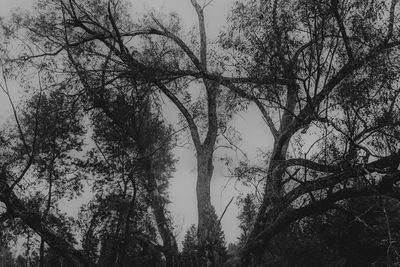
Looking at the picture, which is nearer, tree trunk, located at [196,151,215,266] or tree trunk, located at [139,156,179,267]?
tree trunk, located at [196,151,215,266]

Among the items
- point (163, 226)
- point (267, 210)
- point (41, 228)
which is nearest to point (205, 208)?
point (163, 226)

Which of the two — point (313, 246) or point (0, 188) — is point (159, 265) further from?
point (0, 188)

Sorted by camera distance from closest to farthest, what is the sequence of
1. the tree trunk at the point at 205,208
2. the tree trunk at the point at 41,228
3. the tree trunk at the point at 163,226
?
1. the tree trunk at the point at 41,228
2. the tree trunk at the point at 205,208
3. the tree trunk at the point at 163,226

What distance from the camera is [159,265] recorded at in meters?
21.1

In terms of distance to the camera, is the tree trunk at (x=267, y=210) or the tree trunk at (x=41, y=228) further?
the tree trunk at (x=267, y=210)

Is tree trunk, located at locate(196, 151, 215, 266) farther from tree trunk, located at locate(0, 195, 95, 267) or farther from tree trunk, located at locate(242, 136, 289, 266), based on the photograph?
tree trunk, located at locate(0, 195, 95, 267)

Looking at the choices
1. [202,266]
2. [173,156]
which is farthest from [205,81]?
Result: [173,156]

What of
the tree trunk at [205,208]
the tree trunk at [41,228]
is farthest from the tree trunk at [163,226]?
the tree trunk at [41,228]

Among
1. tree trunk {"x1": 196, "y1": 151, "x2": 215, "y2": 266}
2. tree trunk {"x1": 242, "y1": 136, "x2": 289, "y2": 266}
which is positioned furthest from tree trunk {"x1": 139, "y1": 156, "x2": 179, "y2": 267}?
tree trunk {"x1": 242, "y1": 136, "x2": 289, "y2": 266}

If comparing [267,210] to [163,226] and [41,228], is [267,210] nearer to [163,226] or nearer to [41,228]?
[163,226]

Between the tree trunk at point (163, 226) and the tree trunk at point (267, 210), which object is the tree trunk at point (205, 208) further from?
the tree trunk at point (267, 210)

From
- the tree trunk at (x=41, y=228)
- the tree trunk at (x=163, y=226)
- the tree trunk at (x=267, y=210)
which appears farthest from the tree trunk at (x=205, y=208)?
the tree trunk at (x=41, y=228)

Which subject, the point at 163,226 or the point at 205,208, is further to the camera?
the point at 163,226

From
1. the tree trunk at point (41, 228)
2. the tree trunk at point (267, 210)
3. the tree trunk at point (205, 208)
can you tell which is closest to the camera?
the tree trunk at point (41, 228)
